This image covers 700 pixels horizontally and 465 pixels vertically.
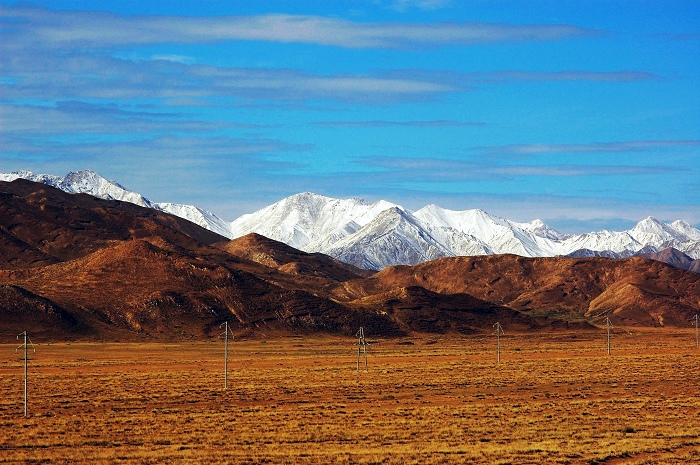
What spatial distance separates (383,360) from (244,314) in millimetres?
79117

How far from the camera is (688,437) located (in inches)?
1886

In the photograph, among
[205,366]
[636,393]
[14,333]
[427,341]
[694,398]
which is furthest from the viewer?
[427,341]

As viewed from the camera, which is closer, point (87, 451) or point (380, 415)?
point (87, 451)

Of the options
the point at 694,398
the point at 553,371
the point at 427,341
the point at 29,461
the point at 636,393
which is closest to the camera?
the point at 29,461

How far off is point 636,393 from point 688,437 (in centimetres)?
2575

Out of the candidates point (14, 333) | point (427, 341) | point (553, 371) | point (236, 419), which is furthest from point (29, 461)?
point (427, 341)

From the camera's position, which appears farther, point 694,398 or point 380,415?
point 694,398

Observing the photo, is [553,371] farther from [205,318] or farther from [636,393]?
[205,318]

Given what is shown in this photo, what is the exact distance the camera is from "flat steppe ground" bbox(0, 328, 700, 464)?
43.3m

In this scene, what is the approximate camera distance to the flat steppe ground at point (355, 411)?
43.3m

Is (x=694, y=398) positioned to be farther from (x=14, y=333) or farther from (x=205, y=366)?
(x=14, y=333)

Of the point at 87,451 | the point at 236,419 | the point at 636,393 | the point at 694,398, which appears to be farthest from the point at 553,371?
the point at 87,451

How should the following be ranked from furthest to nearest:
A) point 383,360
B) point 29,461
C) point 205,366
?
point 383,360 < point 205,366 < point 29,461

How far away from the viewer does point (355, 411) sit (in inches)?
2386
